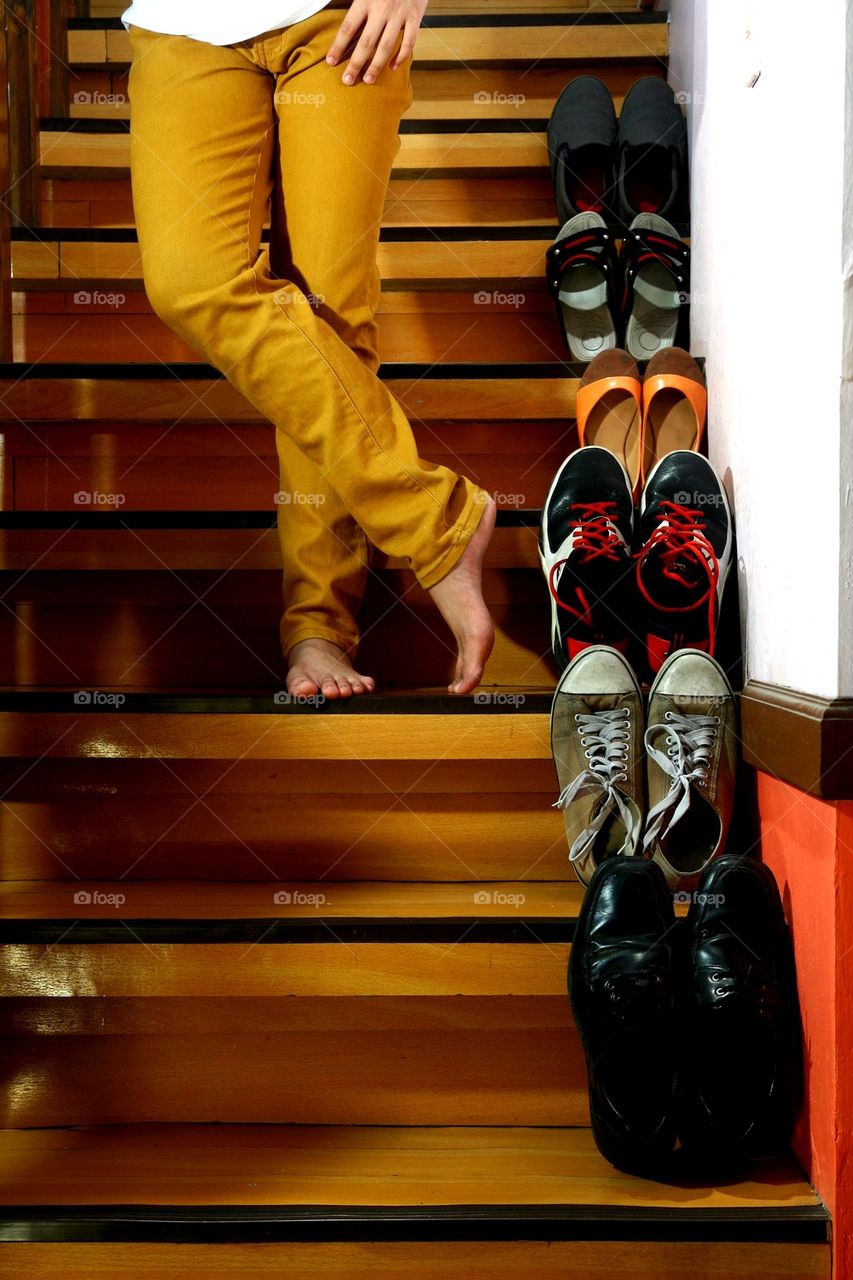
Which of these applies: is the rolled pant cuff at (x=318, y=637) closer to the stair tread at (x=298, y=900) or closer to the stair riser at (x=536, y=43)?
the stair tread at (x=298, y=900)

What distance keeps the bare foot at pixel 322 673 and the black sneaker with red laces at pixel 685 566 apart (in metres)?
0.32

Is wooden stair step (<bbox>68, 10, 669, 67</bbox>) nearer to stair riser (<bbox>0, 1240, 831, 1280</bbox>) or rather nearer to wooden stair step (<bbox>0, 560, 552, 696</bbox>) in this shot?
wooden stair step (<bbox>0, 560, 552, 696</bbox>)

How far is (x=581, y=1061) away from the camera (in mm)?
1049

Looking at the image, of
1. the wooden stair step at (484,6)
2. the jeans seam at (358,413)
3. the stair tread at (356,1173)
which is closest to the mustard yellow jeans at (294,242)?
the jeans seam at (358,413)

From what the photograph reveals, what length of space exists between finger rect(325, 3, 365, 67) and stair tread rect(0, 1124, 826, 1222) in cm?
109

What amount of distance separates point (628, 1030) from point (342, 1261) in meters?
0.29

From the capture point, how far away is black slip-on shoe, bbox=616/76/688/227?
5.71 feet

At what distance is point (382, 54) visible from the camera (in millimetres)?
1206

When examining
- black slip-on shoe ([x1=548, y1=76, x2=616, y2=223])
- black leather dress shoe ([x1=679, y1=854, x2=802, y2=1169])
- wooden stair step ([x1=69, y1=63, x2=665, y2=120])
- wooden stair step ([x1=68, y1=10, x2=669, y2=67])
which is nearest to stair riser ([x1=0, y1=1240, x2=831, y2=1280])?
black leather dress shoe ([x1=679, y1=854, x2=802, y2=1169])

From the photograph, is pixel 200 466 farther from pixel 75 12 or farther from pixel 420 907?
pixel 75 12

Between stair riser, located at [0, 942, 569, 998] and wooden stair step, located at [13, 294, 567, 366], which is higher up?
wooden stair step, located at [13, 294, 567, 366]

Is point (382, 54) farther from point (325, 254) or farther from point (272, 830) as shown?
point (272, 830)

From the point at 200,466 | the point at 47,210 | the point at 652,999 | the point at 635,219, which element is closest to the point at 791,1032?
the point at 652,999

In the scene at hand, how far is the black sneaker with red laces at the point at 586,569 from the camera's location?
1.21 metres
